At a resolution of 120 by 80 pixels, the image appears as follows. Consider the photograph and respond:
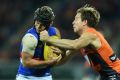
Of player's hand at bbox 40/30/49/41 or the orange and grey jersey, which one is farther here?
the orange and grey jersey

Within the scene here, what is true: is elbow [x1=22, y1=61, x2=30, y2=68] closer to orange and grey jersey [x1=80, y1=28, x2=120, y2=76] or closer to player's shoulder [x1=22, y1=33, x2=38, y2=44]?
player's shoulder [x1=22, y1=33, x2=38, y2=44]

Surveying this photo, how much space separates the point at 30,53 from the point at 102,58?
1.11 m

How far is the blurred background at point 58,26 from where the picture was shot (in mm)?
14898

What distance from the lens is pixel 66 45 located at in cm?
841

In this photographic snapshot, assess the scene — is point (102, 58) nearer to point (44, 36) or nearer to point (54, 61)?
point (54, 61)

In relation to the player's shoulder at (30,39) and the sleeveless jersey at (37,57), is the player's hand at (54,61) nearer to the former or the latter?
the sleeveless jersey at (37,57)

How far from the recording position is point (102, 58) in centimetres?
859

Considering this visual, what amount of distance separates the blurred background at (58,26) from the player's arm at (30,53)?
6014mm

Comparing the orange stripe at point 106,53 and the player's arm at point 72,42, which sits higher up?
the player's arm at point 72,42

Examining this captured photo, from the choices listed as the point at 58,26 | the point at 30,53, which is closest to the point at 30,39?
the point at 30,53

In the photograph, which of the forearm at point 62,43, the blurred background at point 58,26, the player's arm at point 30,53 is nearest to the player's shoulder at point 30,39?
the player's arm at point 30,53

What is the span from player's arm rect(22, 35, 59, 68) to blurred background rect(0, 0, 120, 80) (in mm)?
6014

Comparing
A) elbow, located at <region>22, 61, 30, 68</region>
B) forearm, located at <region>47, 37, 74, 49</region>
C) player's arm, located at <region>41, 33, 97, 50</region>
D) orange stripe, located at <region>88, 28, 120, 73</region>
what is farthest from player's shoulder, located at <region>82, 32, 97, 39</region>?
elbow, located at <region>22, 61, 30, 68</region>

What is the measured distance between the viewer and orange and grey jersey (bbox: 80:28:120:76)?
8562 mm
